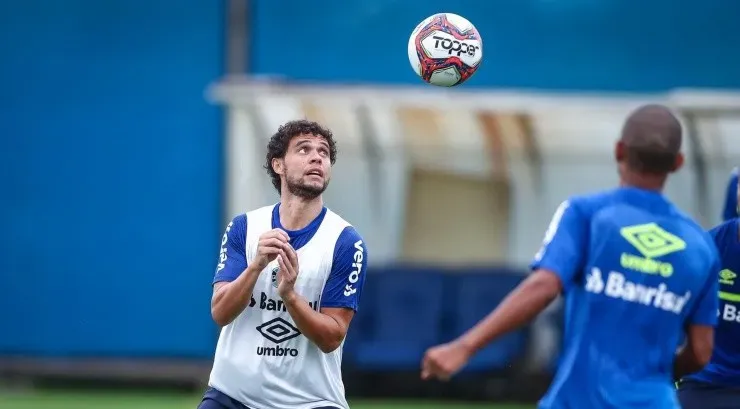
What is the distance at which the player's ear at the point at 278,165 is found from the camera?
6.64 m

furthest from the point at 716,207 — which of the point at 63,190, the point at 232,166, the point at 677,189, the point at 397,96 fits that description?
the point at 63,190

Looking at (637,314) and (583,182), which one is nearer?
(637,314)

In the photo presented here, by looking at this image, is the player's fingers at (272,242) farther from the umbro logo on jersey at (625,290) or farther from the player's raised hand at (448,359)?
the umbro logo on jersey at (625,290)

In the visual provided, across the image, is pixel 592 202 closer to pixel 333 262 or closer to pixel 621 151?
pixel 621 151

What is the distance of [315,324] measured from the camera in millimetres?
6129

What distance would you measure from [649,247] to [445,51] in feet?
10.9

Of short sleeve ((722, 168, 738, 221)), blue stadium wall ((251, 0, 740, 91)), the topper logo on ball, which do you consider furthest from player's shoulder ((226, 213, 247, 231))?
blue stadium wall ((251, 0, 740, 91))

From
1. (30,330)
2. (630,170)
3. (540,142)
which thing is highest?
(540,142)

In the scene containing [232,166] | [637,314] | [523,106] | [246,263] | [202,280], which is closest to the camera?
[637,314]

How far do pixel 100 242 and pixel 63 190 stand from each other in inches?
30.7

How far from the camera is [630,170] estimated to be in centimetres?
520

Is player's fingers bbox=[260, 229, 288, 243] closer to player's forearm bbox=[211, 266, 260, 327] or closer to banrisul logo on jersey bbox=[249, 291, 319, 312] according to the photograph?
player's forearm bbox=[211, 266, 260, 327]

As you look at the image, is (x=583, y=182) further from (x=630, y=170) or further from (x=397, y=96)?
(x=630, y=170)

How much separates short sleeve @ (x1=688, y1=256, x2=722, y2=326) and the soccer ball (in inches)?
124
